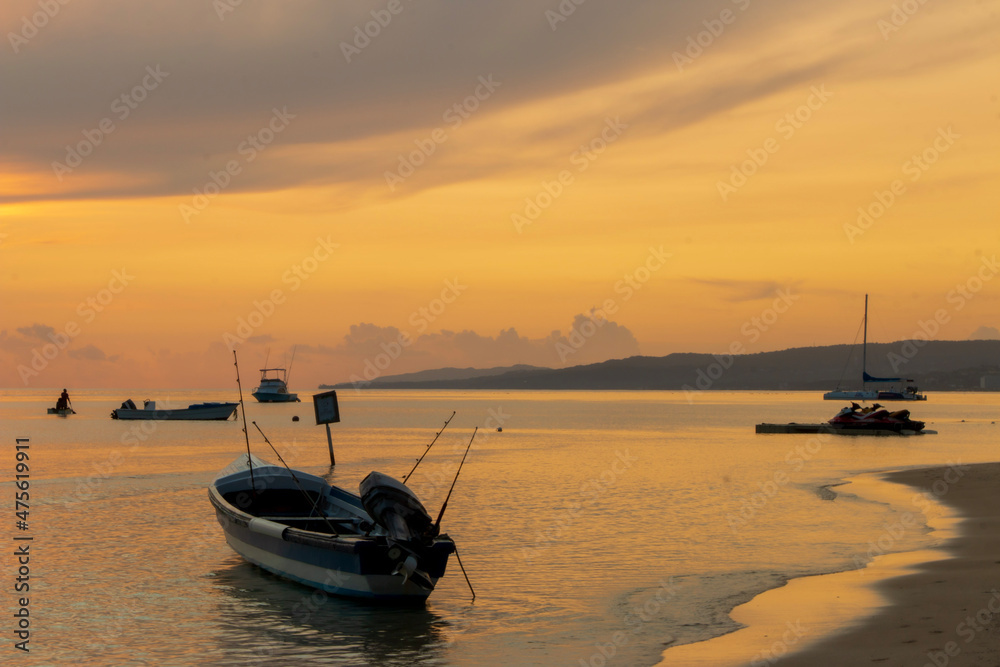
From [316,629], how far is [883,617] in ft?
28.0

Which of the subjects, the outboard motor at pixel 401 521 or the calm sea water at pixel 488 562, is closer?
the calm sea water at pixel 488 562

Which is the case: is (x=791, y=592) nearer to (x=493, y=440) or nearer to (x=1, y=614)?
(x=1, y=614)

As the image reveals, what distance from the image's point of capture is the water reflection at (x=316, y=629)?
13180mm

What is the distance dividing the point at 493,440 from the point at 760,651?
55.8 meters

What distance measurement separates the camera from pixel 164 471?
42.3 m

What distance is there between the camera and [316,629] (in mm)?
14633

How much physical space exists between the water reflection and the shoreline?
385cm

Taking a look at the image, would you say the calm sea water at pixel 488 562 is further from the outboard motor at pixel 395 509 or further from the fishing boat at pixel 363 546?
the outboard motor at pixel 395 509

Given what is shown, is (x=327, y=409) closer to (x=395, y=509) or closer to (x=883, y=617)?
(x=395, y=509)

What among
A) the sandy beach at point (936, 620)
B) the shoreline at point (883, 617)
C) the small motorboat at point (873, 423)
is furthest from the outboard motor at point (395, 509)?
the small motorboat at point (873, 423)

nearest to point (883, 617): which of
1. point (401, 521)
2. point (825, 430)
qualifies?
point (401, 521)

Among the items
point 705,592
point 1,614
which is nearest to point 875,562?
point 705,592

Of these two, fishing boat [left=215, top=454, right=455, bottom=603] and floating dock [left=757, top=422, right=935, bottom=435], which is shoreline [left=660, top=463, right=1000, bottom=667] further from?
floating dock [left=757, top=422, right=935, bottom=435]

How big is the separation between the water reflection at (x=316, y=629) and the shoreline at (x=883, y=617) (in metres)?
3.85
